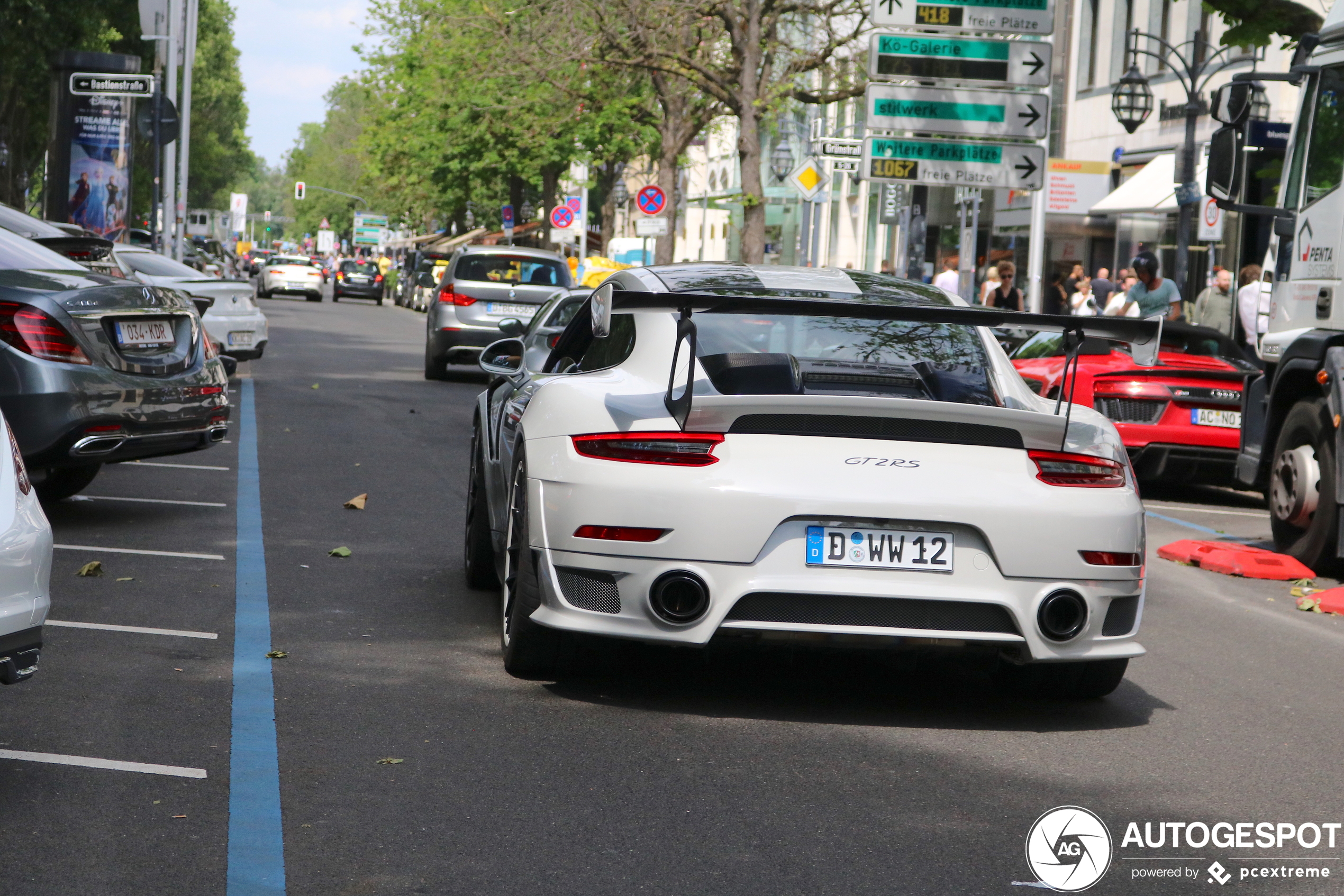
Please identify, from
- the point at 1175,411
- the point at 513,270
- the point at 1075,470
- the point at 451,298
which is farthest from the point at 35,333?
the point at 513,270

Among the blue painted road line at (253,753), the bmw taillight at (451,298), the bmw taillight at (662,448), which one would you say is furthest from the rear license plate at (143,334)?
the bmw taillight at (451,298)

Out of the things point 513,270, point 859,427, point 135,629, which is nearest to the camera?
point 859,427

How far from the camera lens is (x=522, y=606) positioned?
5.77m

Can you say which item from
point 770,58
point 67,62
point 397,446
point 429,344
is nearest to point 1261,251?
point 770,58

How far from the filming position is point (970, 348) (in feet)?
20.1

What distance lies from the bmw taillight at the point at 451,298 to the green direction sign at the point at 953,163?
20.1ft

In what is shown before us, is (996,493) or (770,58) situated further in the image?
(770,58)

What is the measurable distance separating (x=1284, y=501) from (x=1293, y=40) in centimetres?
533

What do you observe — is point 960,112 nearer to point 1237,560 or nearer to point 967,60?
point 967,60

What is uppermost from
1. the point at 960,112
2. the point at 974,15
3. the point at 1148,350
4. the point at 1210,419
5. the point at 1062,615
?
the point at 974,15

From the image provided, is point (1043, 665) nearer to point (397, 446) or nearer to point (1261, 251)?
point (397, 446)

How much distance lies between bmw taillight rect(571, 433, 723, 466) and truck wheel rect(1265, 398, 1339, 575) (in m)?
5.22

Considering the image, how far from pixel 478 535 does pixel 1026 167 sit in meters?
11.9

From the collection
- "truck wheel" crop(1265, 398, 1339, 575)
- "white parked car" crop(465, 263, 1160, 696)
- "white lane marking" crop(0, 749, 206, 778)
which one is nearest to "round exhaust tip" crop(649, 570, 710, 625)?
"white parked car" crop(465, 263, 1160, 696)
